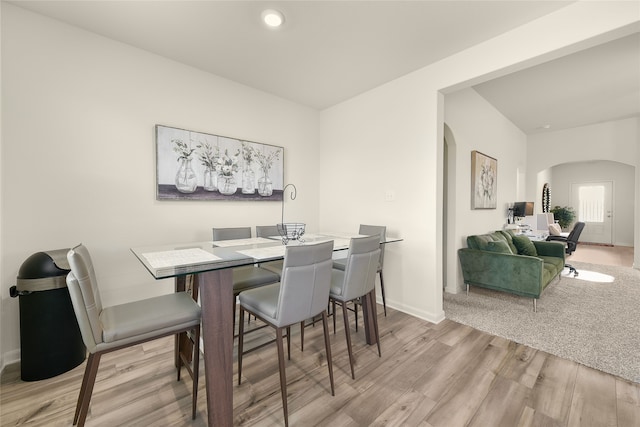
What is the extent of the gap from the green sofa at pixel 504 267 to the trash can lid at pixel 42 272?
4266mm

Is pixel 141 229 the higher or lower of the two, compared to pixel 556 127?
lower

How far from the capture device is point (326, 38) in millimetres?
2355

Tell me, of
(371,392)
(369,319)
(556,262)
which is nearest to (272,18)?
(369,319)

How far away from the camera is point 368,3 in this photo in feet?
6.40

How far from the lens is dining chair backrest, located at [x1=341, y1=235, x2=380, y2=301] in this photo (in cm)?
188

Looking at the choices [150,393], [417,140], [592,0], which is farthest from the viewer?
[417,140]

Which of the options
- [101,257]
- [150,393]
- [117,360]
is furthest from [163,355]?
[101,257]

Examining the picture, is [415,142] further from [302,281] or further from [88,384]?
[88,384]

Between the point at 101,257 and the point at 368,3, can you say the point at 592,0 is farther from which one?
the point at 101,257

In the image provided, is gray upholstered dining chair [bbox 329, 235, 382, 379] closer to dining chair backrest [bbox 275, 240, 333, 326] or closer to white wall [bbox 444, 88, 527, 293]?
dining chair backrest [bbox 275, 240, 333, 326]

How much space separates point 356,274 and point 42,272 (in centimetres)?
222

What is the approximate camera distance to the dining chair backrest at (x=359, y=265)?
73.9 inches

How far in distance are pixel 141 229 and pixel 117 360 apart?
1.12m

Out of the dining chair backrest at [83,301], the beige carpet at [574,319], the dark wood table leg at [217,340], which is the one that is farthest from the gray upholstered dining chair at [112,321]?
the beige carpet at [574,319]
